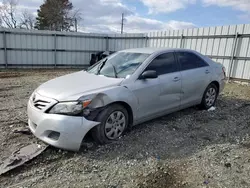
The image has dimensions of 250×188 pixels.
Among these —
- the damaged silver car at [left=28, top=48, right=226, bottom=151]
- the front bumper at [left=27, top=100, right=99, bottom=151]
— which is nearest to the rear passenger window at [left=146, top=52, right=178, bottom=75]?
the damaged silver car at [left=28, top=48, right=226, bottom=151]

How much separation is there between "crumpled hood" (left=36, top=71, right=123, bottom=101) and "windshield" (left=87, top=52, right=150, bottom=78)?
0.69ft

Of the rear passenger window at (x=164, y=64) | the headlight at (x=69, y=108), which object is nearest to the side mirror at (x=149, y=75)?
the rear passenger window at (x=164, y=64)

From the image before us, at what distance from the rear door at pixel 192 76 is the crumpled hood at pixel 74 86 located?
1640 mm

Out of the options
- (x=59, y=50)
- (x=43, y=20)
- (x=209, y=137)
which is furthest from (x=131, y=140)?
(x=43, y=20)

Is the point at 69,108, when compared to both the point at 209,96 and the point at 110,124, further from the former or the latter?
the point at 209,96

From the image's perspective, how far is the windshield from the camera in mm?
3736

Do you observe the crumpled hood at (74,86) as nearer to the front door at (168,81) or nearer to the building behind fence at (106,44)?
the front door at (168,81)

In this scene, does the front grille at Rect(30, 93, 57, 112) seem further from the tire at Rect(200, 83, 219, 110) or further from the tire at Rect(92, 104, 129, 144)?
the tire at Rect(200, 83, 219, 110)

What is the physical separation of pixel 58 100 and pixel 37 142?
915 mm

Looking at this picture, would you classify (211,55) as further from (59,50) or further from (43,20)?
(43,20)

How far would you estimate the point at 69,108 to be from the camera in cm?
292

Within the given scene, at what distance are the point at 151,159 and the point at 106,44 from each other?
12656mm

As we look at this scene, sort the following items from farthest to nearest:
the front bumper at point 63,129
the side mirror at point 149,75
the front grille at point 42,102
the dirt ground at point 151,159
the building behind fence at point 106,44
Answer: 1. the building behind fence at point 106,44
2. the side mirror at point 149,75
3. the front grille at point 42,102
4. the front bumper at point 63,129
5. the dirt ground at point 151,159

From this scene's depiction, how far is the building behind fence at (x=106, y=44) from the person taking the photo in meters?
8.81
